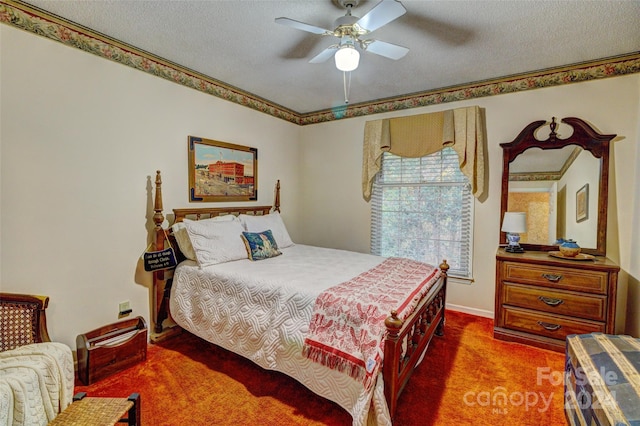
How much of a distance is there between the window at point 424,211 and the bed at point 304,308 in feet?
2.71

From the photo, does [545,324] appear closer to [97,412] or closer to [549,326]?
[549,326]

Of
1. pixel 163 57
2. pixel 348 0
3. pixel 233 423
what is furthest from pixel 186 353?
pixel 348 0

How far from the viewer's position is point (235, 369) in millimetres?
2332

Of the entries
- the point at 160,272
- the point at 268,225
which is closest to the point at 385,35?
the point at 268,225

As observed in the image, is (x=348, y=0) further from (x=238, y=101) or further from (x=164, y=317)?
(x=164, y=317)

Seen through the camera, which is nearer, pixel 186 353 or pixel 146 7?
pixel 146 7

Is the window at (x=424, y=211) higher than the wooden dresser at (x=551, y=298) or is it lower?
higher

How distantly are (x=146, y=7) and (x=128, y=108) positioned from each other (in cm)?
88

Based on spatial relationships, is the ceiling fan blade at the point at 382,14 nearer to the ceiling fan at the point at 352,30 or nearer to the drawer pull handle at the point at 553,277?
the ceiling fan at the point at 352,30

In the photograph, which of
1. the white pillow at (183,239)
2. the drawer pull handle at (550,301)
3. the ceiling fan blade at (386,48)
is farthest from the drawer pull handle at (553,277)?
the white pillow at (183,239)

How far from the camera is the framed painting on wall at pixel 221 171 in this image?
3.11 metres

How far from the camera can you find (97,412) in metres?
1.41

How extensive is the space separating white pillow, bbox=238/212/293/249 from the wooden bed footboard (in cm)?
175

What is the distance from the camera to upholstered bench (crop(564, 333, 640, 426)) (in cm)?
123
